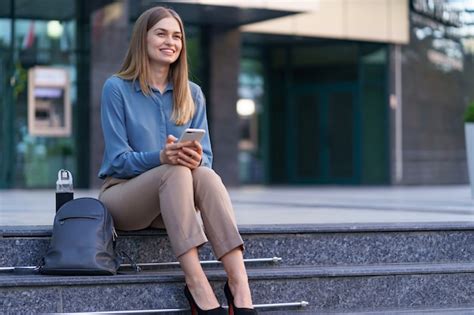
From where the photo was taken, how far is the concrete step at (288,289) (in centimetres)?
429

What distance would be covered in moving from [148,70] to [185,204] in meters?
0.92

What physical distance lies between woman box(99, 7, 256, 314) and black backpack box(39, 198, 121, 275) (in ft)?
0.72

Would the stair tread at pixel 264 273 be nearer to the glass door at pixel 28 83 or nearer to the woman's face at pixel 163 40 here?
the woman's face at pixel 163 40

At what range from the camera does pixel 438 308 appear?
489cm

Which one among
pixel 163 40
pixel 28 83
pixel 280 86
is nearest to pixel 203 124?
pixel 163 40

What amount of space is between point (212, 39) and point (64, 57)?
10.1ft

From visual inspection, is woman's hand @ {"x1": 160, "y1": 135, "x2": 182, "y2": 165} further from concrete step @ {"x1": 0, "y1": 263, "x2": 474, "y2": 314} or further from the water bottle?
the water bottle

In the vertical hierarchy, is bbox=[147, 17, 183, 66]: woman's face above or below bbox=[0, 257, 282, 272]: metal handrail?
above

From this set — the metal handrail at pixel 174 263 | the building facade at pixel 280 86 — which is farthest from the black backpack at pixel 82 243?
the building facade at pixel 280 86

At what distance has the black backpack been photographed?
14.0ft

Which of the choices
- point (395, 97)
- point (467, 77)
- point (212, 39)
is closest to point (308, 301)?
point (212, 39)

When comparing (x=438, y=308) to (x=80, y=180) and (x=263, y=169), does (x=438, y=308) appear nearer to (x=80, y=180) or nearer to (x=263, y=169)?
(x=80, y=180)

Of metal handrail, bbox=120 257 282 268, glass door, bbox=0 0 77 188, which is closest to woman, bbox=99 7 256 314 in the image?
metal handrail, bbox=120 257 282 268

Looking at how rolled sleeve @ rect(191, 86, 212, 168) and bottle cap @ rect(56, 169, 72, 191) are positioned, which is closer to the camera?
rolled sleeve @ rect(191, 86, 212, 168)
